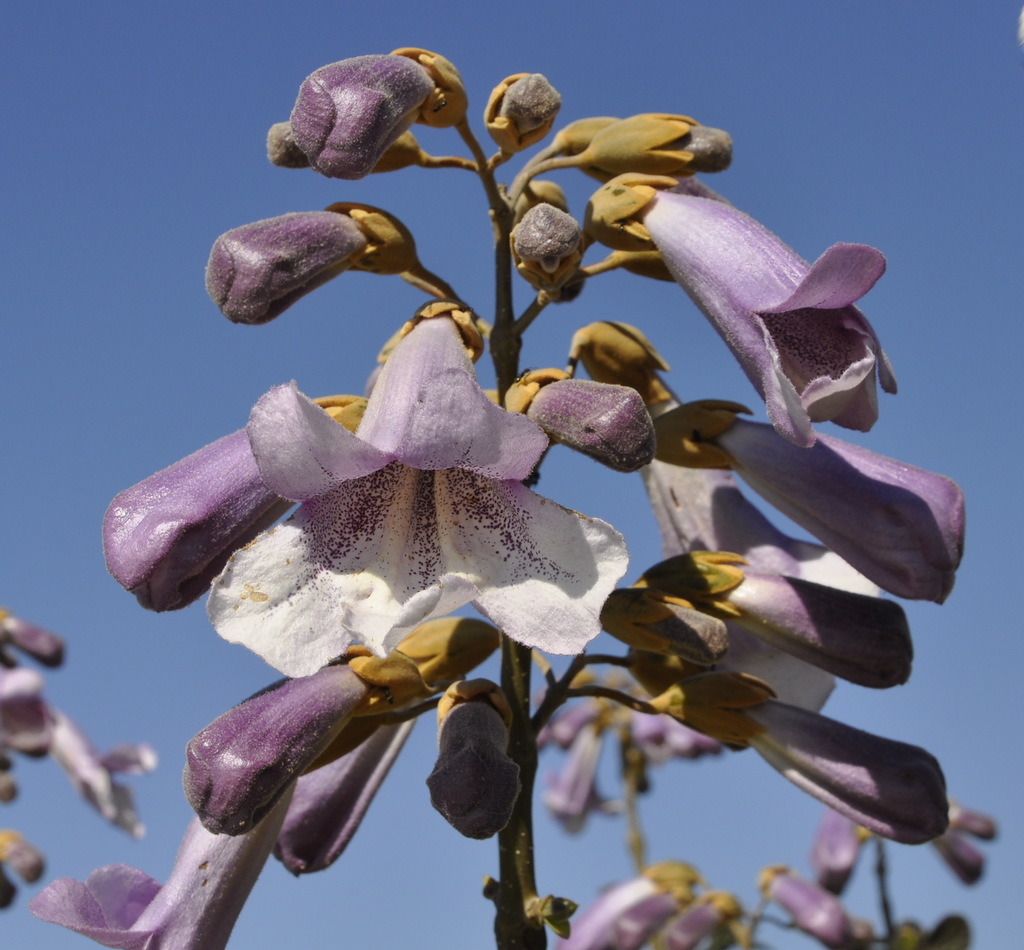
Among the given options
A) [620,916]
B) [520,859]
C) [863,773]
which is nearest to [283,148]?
[520,859]

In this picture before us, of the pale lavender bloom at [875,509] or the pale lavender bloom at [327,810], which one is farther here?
the pale lavender bloom at [327,810]

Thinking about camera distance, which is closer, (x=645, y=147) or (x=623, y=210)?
(x=623, y=210)

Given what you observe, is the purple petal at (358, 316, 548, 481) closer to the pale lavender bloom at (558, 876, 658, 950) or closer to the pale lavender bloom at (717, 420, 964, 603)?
the pale lavender bloom at (717, 420, 964, 603)

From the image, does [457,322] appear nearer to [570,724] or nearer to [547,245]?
[547,245]

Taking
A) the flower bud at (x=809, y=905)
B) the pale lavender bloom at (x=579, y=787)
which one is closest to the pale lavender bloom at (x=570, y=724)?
A: the pale lavender bloom at (x=579, y=787)

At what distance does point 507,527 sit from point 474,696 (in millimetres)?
396

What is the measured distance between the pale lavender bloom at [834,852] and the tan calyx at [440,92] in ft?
15.7

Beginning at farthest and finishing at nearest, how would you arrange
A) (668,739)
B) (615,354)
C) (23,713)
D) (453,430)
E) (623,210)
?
(668,739) < (23,713) < (615,354) < (623,210) < (453,430)

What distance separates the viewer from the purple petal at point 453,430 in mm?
1730

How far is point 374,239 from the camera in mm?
2281

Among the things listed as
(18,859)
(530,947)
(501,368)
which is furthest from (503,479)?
(18,859)

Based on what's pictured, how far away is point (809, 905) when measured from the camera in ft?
18.0

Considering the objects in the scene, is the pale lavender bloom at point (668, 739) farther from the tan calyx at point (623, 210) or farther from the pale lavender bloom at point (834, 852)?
the tan calyx at point (623, 210)

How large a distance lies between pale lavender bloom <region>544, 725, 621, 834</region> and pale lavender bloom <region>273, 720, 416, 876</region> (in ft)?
17.6
